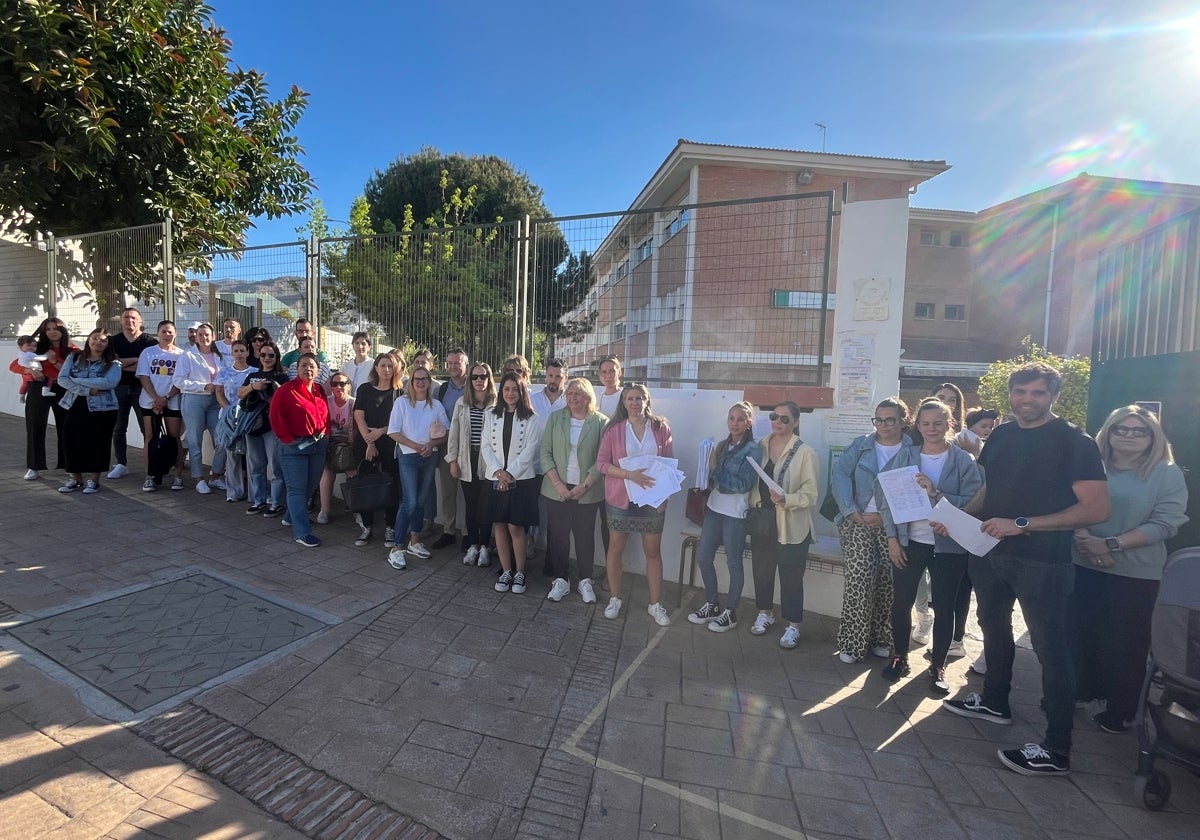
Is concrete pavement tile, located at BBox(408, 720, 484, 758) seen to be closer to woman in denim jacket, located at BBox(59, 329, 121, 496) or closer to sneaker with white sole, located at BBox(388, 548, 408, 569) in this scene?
sneaker with white sole, located at BBox(388, 548, 408, 569)

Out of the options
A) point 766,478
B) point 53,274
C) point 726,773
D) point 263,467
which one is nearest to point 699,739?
point 726,773

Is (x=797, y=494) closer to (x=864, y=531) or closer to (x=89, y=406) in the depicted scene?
(x=864, y=531)

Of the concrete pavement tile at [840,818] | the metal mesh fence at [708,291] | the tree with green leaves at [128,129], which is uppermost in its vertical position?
the tree with green leaves at [128,129]

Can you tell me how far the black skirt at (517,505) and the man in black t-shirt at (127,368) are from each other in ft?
16.5

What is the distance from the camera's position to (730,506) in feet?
14.4

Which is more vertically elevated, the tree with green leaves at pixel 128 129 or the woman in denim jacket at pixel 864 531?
the tree with green leaves at pixel 128 129

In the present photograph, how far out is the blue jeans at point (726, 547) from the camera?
173 inches

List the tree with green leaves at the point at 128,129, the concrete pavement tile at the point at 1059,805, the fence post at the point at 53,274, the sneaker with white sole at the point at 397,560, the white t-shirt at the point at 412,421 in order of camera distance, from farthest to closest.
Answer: the fence post at the point at 53,274, the tree with green leaves at the point at 128,129, the white t-shirt at the point at 412,421, the sneaker with white sole at the point at 397,560, the concrete pavement tile at the point at 1059,805

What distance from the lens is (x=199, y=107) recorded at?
33.2 ft

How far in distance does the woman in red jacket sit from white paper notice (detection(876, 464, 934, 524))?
15.8 feet

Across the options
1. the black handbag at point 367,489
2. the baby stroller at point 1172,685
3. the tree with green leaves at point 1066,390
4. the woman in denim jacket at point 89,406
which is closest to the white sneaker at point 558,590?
the black handbag at point 367,489

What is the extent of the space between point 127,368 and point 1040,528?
353 inches

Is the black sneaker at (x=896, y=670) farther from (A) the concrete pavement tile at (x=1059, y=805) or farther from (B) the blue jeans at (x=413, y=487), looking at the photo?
(B) the blue jeans at (x=413, y=487)

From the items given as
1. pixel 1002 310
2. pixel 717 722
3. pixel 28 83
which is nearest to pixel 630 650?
pixel 717 722
